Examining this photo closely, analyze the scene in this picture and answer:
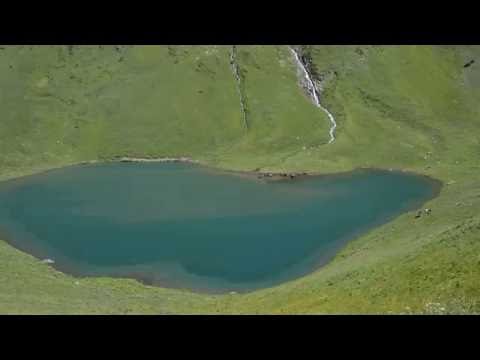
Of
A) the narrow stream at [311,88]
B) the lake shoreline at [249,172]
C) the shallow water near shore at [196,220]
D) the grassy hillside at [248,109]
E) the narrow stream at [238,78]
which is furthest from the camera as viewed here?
the narrow stream at [311,88]

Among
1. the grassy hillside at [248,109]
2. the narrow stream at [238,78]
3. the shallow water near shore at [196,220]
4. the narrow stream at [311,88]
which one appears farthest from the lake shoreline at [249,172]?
the narrow stream at [311,88]

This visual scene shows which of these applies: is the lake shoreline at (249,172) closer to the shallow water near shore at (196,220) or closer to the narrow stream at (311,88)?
the shallow water near shore at (196,220)

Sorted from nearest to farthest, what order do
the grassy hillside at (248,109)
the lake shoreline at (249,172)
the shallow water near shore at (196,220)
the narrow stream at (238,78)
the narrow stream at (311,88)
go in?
the shallow water near shore at (196,220), the lake shoreline at (249,172), the grassy hillside at (248,109), the narrow stream at (238,78), the narrow stream at (311,88)

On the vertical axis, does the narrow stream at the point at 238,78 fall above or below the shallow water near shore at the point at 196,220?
above

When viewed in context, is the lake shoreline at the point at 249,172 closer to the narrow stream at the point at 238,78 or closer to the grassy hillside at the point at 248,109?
the grassy hillside at the point at 248,109

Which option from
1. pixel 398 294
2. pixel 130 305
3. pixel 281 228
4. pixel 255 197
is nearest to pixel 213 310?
pixel 130 305

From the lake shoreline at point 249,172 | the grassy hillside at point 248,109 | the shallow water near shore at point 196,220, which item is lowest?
the shallow water near shore at point 196,220

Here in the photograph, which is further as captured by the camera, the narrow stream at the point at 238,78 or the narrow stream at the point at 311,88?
the narrow stream at the point at 311,88

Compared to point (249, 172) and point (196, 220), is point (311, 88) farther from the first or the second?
point (196, 220)
